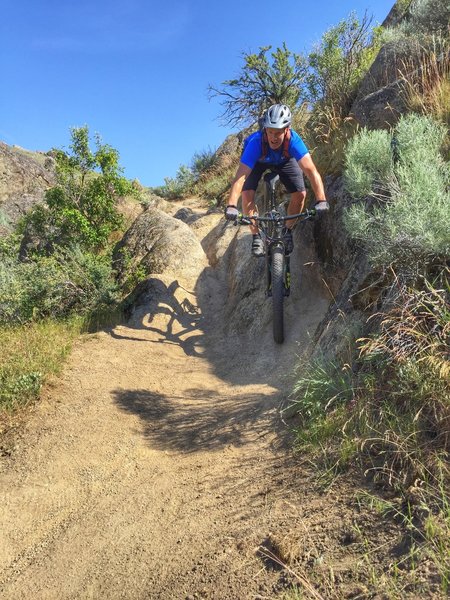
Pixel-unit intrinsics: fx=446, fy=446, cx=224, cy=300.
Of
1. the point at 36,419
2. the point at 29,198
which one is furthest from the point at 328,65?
the point at 29,198

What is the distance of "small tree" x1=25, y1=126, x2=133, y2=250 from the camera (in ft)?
33.7

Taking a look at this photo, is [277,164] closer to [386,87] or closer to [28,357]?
[386,87]

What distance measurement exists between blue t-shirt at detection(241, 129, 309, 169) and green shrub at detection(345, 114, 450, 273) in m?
0.87

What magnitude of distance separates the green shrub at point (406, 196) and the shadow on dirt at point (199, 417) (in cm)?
184

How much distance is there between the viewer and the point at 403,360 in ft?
10.2

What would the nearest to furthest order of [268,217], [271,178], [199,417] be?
[199,417] < [268,217] < [271,178]

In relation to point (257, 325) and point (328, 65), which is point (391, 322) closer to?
point (257, 325)

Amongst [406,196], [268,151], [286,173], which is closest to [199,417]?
[406,196]

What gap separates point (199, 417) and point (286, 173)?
156 inches

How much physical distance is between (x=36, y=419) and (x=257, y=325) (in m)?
3.65

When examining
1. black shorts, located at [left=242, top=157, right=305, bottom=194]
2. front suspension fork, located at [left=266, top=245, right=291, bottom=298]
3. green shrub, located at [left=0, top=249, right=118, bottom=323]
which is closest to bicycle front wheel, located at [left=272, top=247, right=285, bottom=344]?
front suspension fork, located at [left=266, top=245, right=291, bottom=298]

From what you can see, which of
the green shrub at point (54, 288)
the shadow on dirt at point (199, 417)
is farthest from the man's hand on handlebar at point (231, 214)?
the green shrub at point (54, 288)

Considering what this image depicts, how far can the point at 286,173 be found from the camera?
6770 millimetres

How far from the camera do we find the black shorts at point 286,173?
22.0 feet
